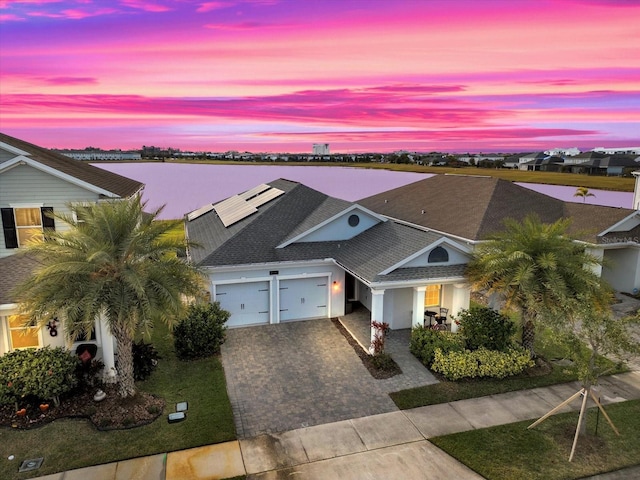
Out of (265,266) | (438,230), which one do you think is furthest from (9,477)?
(438,230)

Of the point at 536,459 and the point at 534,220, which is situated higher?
the point at 534,220

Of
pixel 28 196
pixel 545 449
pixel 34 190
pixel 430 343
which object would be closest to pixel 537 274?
pixel 430 343

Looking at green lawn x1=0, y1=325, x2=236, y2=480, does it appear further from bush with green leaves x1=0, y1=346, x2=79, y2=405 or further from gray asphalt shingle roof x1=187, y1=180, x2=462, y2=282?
gray asphalt shingle roof x1=187, y1=180, x2=462, y2=282

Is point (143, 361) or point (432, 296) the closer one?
point (143, 361)

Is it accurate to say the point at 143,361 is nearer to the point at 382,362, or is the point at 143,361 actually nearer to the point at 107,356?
the point at 107,356

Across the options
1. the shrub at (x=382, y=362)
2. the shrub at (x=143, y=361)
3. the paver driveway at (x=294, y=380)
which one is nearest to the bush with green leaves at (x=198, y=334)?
the paver driveway at (x=294, y=380)

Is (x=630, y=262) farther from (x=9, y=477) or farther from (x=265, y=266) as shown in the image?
(x=9, y=477)
